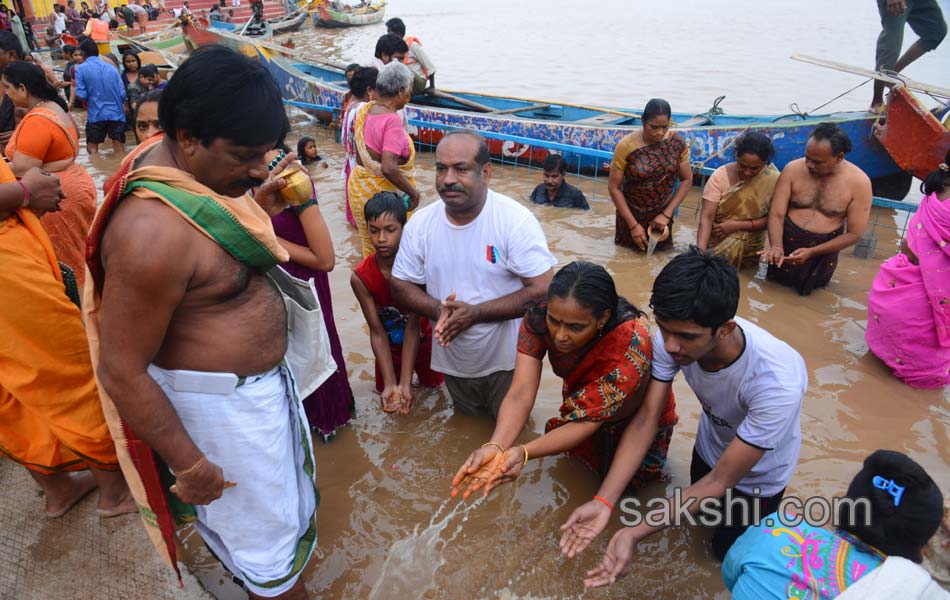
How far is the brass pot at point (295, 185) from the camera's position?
2436 mm

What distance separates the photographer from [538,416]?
345 centimetres

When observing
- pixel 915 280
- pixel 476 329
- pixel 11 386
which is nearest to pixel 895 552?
pixel 476 329

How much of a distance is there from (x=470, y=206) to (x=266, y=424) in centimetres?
132

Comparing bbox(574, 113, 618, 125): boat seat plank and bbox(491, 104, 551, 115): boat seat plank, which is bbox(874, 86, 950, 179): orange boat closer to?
bbox(574, 113, 618, 125): boat seat plank

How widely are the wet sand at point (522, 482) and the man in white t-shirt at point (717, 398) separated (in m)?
0.49

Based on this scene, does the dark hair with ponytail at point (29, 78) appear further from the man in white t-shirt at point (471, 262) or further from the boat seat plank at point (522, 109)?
the boat seat plank at point (522, 109)

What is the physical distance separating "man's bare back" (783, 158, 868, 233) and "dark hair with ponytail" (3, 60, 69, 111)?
5.01 metres

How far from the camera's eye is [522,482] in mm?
2910

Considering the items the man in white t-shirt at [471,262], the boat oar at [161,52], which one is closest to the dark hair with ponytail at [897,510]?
the man in white t-shirt at [471,262]

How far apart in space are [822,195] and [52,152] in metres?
5.06

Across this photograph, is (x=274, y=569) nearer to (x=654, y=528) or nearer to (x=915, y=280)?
(x=654, y=528)

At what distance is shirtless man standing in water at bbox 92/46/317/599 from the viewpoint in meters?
1.44

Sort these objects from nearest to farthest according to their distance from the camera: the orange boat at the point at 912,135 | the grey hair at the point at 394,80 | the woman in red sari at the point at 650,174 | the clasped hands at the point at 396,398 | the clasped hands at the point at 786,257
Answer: the clasped hands at the point at 396,398, the grey hair at the point at 394,80, the clasped hands at the point at 786,257, the woman in red sari at the point at 650,174, the orange boat at the point at 912,135

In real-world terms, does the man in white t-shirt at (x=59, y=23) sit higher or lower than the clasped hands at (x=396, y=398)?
higher
